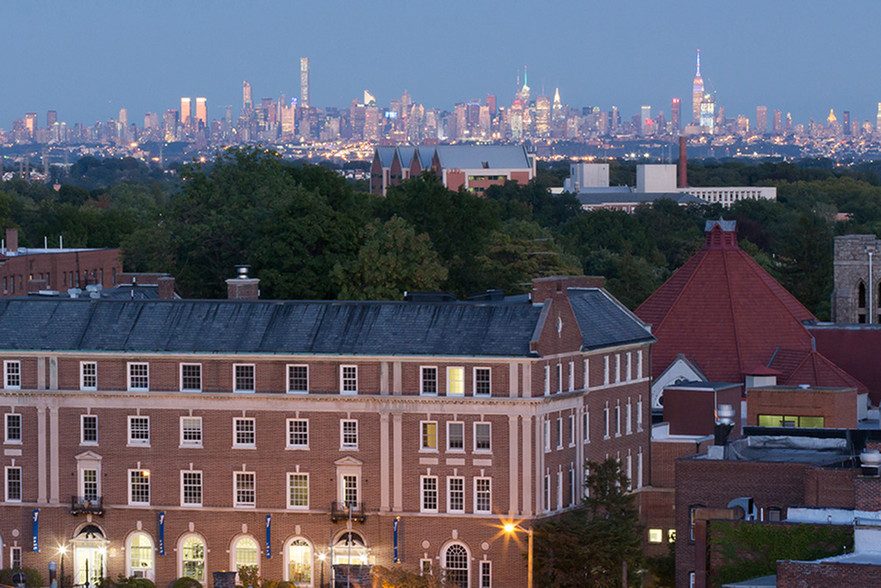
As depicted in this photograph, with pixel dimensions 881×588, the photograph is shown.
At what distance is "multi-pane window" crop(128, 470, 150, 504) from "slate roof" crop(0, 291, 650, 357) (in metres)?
5.85

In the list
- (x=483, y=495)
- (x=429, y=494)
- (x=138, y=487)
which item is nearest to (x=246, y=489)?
(x=138, y=487)

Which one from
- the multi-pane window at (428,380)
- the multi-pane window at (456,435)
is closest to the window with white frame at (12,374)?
the multi-pane window at (428,380)

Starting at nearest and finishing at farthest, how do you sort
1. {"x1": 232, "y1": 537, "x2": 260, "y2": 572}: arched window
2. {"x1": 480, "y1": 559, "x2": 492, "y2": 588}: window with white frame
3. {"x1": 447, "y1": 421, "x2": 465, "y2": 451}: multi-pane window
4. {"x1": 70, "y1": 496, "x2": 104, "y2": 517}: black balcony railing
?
{"x1": 480, "y1": 559, "x2": 492, "y2": 588}: window with white frame
{"x1": 447, "y1": 421, "x2": 465, "y2": 451}: multi-pane window
{"x1": 232, "y1": 537, "x2": 260, "y2": 572}: arched window
{"x1": 70, "y1": 496, "x2": 104, "y2": 517}: black balcony railing

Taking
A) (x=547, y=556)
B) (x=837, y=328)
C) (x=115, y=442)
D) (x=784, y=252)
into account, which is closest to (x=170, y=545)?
(x=115, y=442)

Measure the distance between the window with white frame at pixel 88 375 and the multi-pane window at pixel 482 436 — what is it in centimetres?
1877

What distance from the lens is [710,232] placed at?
132250 millimetres

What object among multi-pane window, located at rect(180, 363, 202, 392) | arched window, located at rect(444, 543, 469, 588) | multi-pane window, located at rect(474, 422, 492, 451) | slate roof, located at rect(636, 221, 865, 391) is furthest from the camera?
slate roof, located at rect(636, 221, 865, 391)

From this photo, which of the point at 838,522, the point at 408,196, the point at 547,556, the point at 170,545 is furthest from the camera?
the point at 408,196

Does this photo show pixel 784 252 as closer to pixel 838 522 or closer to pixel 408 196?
pixel 408 196

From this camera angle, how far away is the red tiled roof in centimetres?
12712

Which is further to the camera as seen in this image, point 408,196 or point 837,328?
point 408,196

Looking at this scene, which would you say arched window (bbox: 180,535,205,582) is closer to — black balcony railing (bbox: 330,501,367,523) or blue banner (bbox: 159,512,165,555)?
blue banner (bbox: 159,512,165,555)

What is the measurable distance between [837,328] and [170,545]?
158 ft

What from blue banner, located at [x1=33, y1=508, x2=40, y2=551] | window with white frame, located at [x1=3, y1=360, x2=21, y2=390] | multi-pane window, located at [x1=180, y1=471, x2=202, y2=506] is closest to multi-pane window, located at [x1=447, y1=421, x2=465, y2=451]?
multi-pane window, located at [x1=180, y1=471, x2=202, y2=506]
